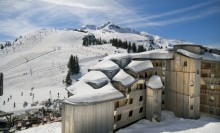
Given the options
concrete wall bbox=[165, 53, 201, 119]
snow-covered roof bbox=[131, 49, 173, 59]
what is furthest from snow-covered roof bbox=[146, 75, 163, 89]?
snow-covered roof bbox=[131, 49, 173, 59]

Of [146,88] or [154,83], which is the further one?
[146,88]

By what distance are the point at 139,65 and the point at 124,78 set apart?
4071mm

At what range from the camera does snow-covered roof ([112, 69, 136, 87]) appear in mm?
29531

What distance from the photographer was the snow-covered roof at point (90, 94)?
24.3 metres

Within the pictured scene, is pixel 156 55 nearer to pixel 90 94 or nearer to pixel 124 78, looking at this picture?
pixel 124 78

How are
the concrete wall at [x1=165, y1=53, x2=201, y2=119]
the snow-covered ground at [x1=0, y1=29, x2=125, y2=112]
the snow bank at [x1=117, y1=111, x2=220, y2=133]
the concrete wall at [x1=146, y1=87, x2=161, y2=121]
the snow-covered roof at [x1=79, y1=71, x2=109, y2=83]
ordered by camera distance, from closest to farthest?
the snow bank at [x1=117, y1=111, x2=220, y2=133] < the snow-covered roof at [x1=79, y1=71, x2=109, y2=83] < the concrete wall at [x1=146, y1=87, x2=161, y2=121] < the concrete wall at [x1=165, y1=53, x2=201, y2=119] < the snow-covered ground at [x1=0, y1=29, x2=125, y2=112]

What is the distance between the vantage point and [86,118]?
24.6 meters

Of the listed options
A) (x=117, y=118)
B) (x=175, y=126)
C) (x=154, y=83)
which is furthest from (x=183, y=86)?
(x=117, y=118)

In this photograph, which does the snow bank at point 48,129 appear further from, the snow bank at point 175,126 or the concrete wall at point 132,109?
the snow bank at point 175,126

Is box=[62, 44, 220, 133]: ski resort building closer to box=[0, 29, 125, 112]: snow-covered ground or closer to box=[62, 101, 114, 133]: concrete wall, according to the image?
box=[62, 101, 114, 133]: concrete wall

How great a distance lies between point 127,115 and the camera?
30.9m

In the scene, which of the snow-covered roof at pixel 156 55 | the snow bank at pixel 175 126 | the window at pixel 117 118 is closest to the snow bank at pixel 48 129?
the window at pixel 117 118

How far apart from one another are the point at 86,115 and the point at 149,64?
43.7 ft

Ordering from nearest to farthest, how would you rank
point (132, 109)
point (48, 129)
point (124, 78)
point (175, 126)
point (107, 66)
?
point (175, 126)
point (124, 78)
point (132, 109)
point (107, 66)
point (48, 129)
